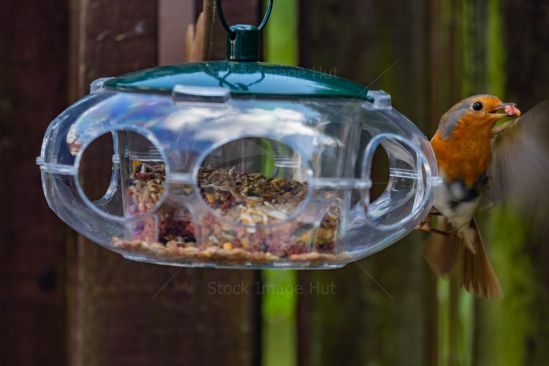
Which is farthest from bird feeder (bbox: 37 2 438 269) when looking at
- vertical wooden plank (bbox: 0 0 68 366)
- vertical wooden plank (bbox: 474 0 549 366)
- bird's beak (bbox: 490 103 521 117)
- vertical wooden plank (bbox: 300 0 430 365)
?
A: vertical wooden plank (bbox: 474 0 549 366)

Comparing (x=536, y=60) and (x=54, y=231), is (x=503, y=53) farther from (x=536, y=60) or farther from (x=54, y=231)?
(x=54, y=231)

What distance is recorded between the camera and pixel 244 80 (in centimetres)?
190

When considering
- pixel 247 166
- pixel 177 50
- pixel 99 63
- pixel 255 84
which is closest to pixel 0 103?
pixel 99 63

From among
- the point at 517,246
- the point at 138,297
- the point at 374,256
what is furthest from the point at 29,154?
the point at 517,246

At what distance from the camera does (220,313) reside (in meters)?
2.61

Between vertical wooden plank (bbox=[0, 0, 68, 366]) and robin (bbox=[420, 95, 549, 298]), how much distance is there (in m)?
1.16

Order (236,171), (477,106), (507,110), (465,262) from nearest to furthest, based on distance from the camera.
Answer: (236,171) → (507,110) → (477,106) → (465,262)

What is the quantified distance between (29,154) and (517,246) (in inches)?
62.5

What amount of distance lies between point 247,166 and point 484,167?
1.00 meters

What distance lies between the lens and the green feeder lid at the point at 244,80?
1.87 m

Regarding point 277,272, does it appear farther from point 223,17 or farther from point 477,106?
point 223,17

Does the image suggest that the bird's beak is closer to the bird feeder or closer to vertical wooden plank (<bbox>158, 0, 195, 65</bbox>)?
the bird feeder

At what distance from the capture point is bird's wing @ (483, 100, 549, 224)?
2734mm

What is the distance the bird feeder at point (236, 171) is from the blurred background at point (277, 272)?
1.72 ft
